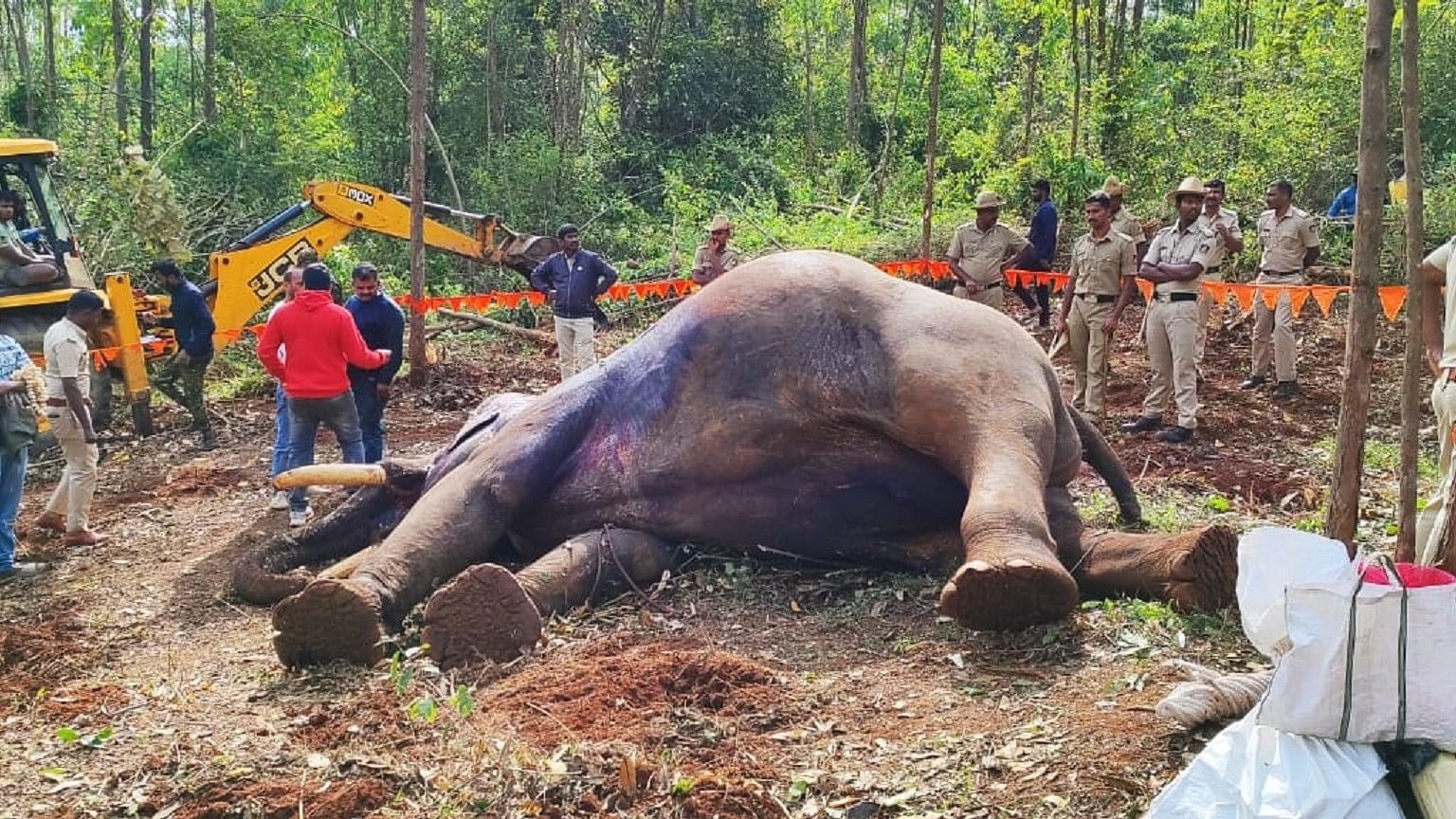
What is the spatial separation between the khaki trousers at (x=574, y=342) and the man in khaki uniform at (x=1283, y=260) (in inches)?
257

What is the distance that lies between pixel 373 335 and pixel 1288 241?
8353mm

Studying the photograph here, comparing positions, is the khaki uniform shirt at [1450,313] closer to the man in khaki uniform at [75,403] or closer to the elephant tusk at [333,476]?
the elephant tusk at [333,476]

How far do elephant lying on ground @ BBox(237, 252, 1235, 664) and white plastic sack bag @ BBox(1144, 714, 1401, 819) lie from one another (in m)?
1.54

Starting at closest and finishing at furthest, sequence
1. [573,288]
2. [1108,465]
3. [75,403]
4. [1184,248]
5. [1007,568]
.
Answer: [1007,568], [1108,465], [75,403], [1184,248], [573,288]

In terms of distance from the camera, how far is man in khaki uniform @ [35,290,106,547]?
8156mm

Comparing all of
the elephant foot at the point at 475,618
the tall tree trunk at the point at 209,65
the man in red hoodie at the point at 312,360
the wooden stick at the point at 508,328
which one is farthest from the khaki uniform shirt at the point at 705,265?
the tall tree trunk at the point at 209,65

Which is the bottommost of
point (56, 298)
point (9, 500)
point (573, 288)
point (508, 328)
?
point (9, 500)

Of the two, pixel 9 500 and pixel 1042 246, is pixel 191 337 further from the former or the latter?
pixel 1042 246

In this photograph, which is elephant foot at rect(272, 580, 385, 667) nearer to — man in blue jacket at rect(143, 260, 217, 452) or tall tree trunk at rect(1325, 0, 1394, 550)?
tall tree trunk at rect(1325, 0, 1394, 550)

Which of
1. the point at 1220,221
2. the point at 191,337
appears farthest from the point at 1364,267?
the point at 191,337

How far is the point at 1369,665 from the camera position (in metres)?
2.89

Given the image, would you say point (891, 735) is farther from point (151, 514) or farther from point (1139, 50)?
point (1139, 50)

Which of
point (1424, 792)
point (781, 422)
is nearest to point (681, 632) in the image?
point (781, 422)

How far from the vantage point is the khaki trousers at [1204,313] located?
10.9 metres
